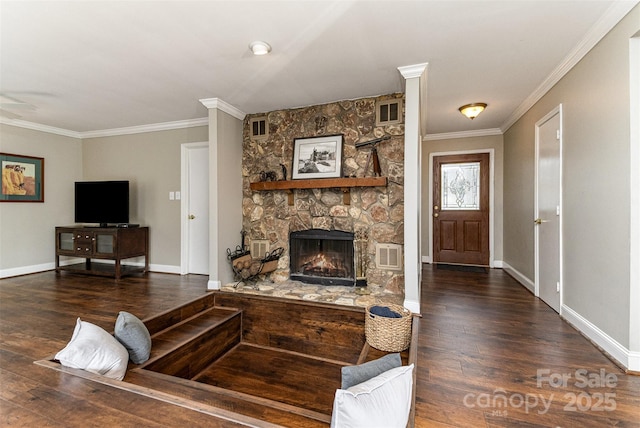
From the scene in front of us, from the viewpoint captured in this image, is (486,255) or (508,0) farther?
→ (486,255)

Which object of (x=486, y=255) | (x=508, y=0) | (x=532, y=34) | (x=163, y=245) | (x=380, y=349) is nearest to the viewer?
(x=508, y=0)

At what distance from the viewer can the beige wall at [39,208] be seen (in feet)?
14.4

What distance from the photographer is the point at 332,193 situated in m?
3.80

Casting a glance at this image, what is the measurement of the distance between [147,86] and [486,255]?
17.8 feet

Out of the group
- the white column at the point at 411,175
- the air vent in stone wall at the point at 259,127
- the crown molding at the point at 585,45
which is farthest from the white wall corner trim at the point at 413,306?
the air vent in stone wall at the point at 259,127

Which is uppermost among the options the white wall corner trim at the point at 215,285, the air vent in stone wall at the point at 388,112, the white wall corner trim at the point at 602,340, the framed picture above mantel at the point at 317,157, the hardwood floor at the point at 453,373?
the air vent in stone wall at the point at 388,112

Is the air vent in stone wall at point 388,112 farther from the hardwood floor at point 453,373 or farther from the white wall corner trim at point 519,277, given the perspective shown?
the white wall corner trim at point 519,277

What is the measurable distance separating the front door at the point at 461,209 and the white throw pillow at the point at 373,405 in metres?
4.39

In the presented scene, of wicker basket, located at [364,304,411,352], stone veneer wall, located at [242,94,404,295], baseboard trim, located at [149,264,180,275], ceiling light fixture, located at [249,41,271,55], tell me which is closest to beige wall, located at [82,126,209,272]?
baseboard trim, located at [149,264,180,275]

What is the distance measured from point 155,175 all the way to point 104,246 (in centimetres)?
127

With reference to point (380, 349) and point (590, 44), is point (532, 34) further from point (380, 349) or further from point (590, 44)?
point (380, 349)

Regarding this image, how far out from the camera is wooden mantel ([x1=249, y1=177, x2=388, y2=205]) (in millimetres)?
3379

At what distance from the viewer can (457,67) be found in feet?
9.18

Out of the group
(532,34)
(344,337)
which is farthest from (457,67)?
(344,337)
